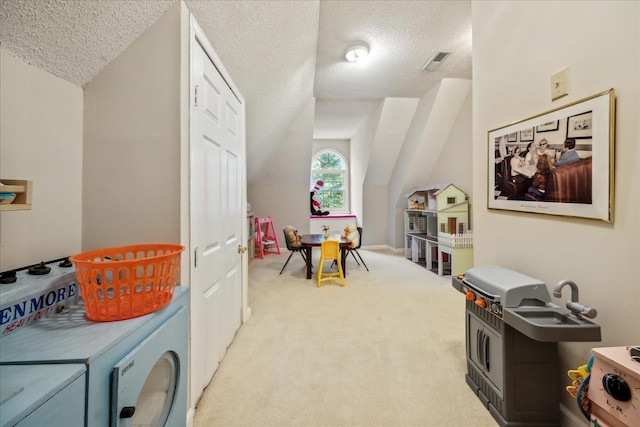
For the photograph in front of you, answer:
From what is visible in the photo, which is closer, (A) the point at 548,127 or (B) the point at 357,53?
(A) the point at 548,127

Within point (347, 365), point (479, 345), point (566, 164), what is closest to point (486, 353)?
point (479, 345)

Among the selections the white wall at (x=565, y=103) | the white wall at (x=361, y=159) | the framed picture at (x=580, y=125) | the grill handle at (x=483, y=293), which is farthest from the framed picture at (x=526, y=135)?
the white wall at (x=361, y=159)

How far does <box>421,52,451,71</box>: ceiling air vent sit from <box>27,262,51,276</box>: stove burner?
12.7 ft

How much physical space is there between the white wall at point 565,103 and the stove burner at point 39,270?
2.27 metres

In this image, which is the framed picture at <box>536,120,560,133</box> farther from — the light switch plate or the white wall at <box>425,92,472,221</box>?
the white wall at <box>425,92,472,221</box>

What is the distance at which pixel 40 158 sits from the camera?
1.11 metres

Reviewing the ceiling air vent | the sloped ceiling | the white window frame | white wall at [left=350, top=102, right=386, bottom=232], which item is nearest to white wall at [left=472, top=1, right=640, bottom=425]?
the sloped ceiling

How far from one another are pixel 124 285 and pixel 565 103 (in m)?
2.08

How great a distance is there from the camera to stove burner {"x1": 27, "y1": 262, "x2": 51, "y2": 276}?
3.17 ft

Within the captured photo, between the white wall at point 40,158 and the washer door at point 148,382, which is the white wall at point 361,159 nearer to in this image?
the white wall at point 40,158

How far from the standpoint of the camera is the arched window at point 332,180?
733 cm

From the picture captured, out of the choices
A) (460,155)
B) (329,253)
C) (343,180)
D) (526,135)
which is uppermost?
(460,155)

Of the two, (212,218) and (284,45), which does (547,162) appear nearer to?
(212,218)

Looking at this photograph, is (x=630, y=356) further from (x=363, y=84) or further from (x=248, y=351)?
(x=363, y=84)
